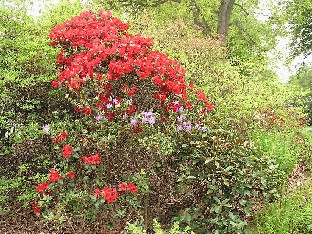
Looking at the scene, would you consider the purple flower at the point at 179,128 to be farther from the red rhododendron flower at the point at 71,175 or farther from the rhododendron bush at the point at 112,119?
the red rhododendron flower at the point at 71,175

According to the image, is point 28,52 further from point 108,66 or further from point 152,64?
point 152,64

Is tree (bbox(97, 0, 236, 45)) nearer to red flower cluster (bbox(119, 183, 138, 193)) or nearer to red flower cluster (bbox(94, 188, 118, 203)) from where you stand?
red flower cluster (bbox(119, 183, 138, 193))

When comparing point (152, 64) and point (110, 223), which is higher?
point (152, 64)

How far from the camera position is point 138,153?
5.91 meters

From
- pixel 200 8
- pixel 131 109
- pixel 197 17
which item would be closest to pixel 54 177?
pixel 131 109

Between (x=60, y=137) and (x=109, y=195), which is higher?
(x=60, y=137)

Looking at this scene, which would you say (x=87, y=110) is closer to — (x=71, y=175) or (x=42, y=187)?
(x=71, y=175)

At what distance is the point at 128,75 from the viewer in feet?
19.9

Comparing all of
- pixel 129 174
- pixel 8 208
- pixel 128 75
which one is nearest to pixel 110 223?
pixel 129 174

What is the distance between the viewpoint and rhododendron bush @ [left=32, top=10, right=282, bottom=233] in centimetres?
553

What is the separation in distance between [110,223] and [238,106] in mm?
4116

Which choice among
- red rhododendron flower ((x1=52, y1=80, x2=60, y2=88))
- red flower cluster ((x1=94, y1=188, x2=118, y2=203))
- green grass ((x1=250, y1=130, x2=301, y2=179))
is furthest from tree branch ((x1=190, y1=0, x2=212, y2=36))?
red flower cluster ((x1=94, y1=188, x2=118, y2=203))

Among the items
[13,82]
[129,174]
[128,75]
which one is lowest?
[129,174]

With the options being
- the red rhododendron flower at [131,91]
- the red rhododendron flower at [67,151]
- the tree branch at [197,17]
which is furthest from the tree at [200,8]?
the red rhododendron flower at [67,151]
